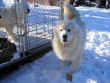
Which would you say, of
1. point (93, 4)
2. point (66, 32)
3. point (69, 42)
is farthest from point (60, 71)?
point (93, 4)

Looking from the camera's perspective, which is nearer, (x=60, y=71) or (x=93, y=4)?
(x=60, y=71)

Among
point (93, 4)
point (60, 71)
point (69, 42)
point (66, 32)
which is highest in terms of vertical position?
point (93, 4)

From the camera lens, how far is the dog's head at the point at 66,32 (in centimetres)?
242

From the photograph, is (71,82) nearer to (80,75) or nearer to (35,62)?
(80,75)

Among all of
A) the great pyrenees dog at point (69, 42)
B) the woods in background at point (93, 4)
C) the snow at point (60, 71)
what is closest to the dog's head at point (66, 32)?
the great pyrenees dog at point (69, 42)

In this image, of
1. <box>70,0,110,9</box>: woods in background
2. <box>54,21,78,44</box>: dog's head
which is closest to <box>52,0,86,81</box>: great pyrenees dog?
<box>54,21,78,44</box>: dog's head

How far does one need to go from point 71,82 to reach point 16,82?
0.92 metres

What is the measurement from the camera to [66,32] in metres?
2.42

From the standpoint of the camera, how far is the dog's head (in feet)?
7.95

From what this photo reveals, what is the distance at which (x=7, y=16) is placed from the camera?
4051 mm

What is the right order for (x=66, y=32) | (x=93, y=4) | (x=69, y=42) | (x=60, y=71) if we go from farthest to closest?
(x=93, y=4) → (x=60, y=71) → (x=69, y=42) → (x=66, y=32)

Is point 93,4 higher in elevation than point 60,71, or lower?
higher

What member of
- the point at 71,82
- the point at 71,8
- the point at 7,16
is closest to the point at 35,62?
the point at 71,82

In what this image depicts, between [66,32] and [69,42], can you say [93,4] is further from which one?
[66,32]
